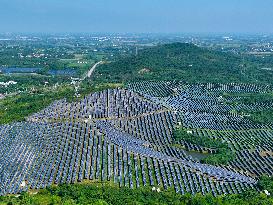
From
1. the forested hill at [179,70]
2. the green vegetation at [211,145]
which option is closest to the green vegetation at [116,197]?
the green vegetation at [211,145]

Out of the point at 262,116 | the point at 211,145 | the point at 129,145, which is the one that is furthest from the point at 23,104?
the point at 262,116

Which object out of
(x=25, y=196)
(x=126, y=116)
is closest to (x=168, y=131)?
(x=126, y=116)

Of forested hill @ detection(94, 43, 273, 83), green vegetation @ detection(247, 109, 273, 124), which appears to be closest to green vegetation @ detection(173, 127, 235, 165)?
green vegetation @ detection(247, 109, 273, 124)

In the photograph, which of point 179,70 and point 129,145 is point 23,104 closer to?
point 129,145

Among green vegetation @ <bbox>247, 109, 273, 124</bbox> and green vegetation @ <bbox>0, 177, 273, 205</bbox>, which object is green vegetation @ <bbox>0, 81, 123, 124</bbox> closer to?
green vegetation @ <bbox>0, 177, 273, 205</bbox>

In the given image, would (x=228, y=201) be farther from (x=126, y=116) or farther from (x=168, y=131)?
(x=126, y=116)

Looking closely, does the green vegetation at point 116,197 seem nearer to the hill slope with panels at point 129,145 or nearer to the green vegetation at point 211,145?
the hill slope with panels at point 129,145
